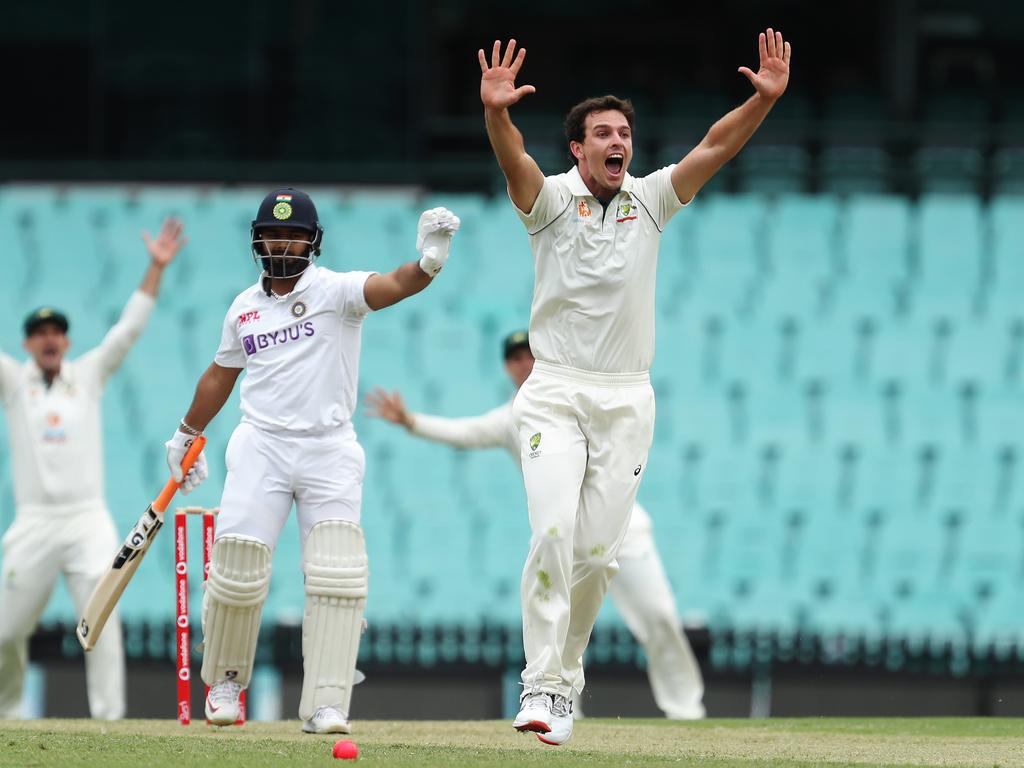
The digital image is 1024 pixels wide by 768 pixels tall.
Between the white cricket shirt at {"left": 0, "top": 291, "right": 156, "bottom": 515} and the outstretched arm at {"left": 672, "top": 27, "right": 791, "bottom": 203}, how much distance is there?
149 inches

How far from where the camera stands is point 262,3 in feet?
49.0

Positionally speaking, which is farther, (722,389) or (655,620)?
(722,389)

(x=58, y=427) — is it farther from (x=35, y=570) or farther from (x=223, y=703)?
(x=223, y=703)

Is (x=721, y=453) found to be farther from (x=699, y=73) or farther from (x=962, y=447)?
(x=699, y=73)

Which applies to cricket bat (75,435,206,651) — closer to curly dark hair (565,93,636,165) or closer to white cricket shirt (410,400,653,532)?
curly dark hair (565,93,636,165)

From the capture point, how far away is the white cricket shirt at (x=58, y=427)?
9.30 m

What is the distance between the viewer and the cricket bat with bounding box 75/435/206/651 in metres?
6.90

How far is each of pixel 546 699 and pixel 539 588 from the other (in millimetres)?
339

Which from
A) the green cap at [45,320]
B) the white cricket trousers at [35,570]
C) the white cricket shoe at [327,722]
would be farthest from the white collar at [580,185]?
the white cricket trousers at [35,570]

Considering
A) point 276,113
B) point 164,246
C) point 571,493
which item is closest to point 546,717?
point 571,493

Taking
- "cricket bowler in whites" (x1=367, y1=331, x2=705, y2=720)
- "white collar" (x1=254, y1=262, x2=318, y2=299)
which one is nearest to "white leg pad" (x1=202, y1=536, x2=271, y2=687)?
"white collar" (x1=254, y1=262, x2=318, y2=299)

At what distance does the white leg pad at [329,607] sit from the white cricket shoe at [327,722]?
0.06 feet

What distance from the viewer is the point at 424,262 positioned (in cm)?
632

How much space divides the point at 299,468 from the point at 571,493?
1061 mm
